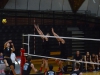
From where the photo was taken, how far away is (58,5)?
22625 millimetres

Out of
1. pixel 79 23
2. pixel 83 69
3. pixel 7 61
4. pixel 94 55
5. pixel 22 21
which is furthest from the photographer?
pixel 79 23

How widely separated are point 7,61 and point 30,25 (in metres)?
6.85

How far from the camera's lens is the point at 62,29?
69.1ft

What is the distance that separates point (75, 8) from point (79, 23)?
4.28 ft

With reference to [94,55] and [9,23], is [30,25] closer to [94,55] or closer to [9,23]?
[9,23]

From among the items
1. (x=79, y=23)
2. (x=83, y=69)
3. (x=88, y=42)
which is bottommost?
(x=83, y=69)

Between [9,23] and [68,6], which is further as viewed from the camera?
[68,6]

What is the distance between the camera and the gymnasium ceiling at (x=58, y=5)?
21.1 meters

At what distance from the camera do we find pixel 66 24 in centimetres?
2188

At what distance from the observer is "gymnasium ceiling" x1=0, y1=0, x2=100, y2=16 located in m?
21.1

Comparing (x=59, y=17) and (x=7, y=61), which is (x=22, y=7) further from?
(x=7, y=61)

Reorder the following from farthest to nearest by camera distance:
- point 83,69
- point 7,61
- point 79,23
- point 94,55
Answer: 1. point 79,23
2. point 94,55
3. point 83,69
4. point 7,61

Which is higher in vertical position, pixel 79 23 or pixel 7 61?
pixel 79 23

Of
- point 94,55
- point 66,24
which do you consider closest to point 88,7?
point 66,24
